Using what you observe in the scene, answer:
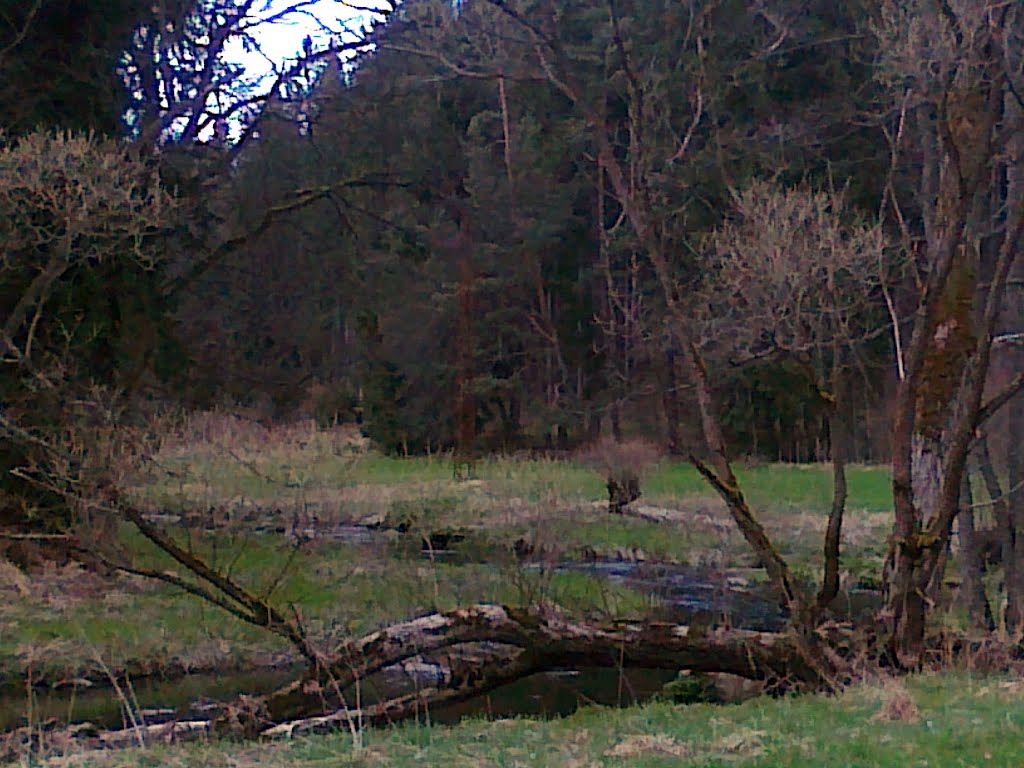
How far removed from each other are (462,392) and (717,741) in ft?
94.1

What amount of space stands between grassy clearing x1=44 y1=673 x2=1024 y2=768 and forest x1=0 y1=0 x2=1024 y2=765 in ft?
4.86

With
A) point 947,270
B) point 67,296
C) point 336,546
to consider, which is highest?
point 67,296

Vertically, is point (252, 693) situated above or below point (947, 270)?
below

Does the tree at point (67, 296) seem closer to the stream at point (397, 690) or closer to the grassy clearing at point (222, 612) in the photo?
the grassy clearing at point (222, 612)

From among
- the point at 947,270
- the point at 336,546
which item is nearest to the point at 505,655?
the point at 947,270

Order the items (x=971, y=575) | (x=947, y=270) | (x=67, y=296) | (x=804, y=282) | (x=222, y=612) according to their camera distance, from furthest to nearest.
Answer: (x=67, y=296), (x=222, y=612), (x=804, y=282), (x=971, y=575), (x=947, y=270)

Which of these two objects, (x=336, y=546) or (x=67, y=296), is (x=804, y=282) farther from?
(x=336, y=546)

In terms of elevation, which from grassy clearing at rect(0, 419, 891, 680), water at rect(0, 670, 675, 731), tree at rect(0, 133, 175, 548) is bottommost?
water at rect(0, 670, 675, 731)

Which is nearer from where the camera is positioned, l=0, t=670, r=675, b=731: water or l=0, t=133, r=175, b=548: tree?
l=0, t=670, r=675, b=731: water

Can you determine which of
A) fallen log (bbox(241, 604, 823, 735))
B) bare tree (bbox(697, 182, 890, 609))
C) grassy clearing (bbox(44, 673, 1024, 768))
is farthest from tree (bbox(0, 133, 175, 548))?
bare tree (bbox(697, 182, 890, 609))

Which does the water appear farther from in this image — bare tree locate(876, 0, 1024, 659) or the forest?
bare tree locate(876, 0, 1024, 659)

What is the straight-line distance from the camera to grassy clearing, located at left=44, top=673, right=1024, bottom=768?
6.43m

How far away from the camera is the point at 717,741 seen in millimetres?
7047

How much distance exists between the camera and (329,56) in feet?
64.8
